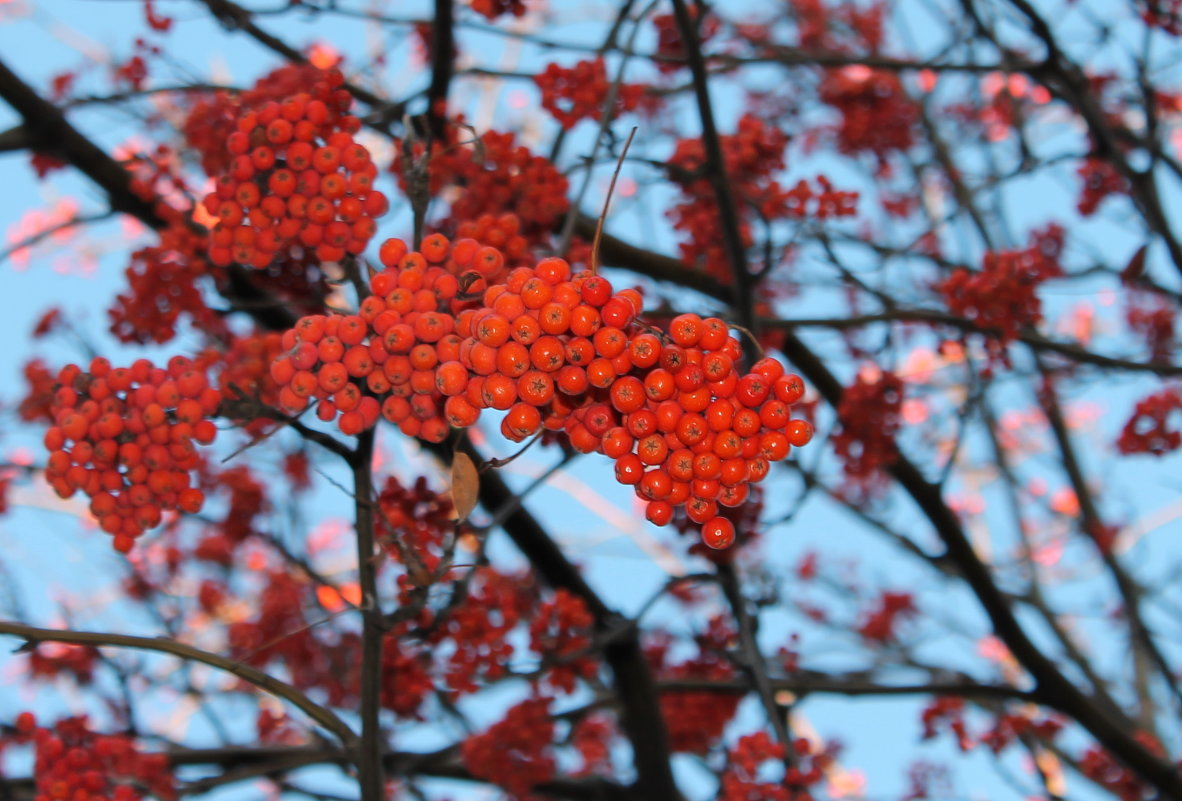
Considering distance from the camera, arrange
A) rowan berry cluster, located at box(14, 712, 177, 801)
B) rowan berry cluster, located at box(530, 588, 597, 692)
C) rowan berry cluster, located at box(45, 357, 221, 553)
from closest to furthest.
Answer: rowan berry cluster, located at box(45, 357, 221, 553)
rowan berry cluster, located at box(14, 712, 177, 801)
rowan berry cluster, located at box(530, 588, 597, 692)

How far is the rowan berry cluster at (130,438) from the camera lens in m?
2.61

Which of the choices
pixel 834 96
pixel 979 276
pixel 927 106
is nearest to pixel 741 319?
pixel 979 276

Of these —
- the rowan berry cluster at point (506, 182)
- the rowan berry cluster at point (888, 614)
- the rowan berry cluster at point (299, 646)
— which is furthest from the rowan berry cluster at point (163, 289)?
the rowan berry cluster at point (888, 614)

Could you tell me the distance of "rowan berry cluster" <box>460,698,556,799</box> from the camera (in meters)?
4.19

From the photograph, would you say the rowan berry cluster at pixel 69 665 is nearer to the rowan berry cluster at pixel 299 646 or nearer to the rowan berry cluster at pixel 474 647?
the rowan berry cluster at pixel 299 646

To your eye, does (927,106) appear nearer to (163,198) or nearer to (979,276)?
(979,276)

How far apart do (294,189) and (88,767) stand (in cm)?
198

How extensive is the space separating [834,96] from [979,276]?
3611 mm

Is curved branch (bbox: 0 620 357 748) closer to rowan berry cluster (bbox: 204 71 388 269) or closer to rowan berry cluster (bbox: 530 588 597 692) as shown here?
rowan berry cluster (bbox: 204 71 388 269)

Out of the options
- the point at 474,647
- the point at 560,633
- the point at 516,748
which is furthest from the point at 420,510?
the point at 516,748

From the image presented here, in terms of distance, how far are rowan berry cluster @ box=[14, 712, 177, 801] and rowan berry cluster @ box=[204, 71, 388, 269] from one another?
1637 mm

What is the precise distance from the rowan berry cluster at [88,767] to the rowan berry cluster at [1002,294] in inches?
135

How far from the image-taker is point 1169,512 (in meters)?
10.0

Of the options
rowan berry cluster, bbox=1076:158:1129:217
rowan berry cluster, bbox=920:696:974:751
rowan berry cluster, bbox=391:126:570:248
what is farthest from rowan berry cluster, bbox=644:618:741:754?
rowan berry cluster, bbox=1076:158:1129:217
